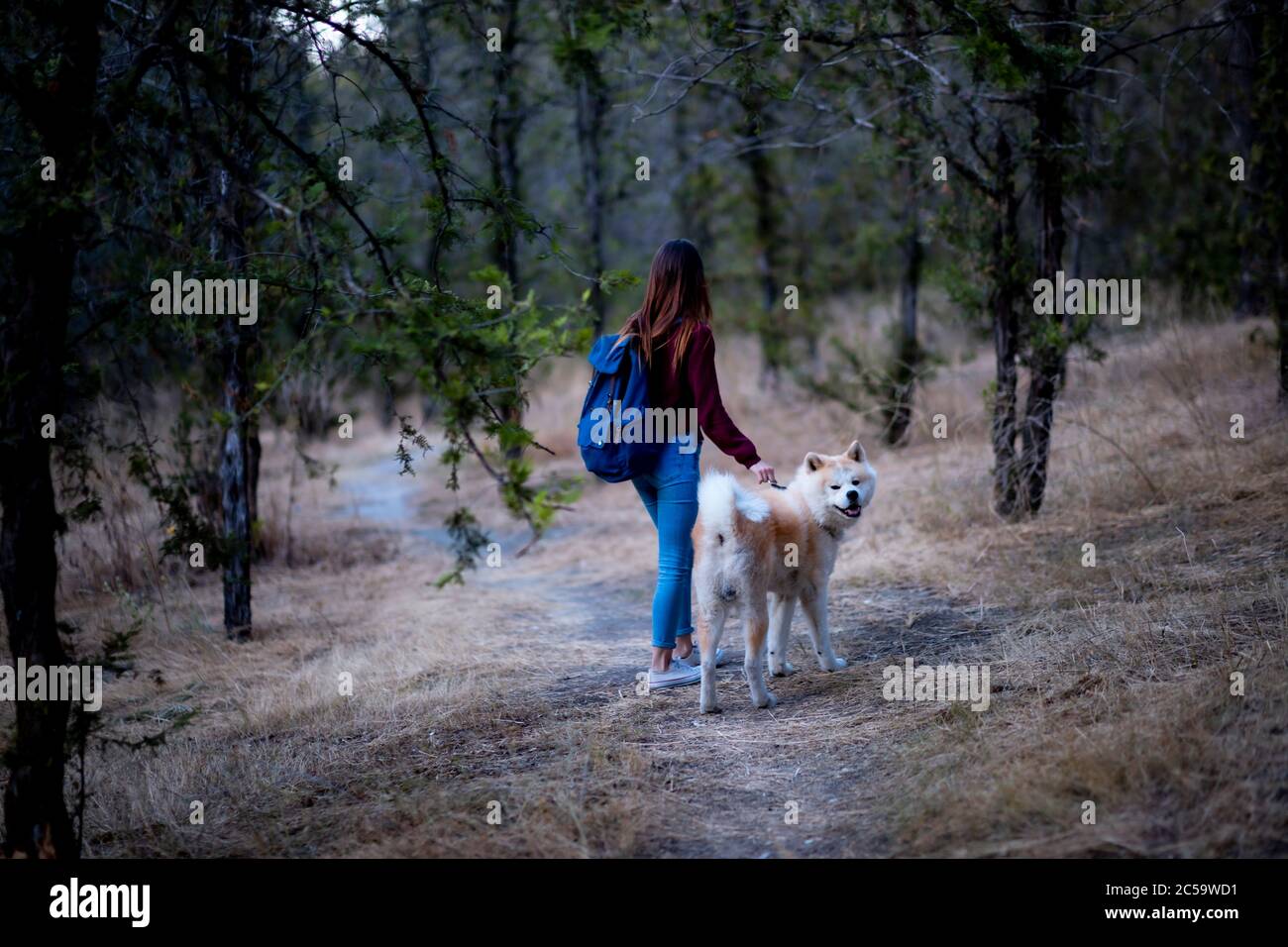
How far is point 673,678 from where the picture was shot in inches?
231

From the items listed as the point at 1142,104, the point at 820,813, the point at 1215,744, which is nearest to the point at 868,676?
the point at 820,813

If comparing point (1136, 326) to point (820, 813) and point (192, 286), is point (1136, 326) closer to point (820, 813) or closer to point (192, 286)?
point (820, 813)

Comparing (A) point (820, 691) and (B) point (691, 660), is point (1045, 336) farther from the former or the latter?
(B) point (691, 660)

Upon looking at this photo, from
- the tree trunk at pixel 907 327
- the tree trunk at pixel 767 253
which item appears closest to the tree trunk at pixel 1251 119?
the tree trunk at pixel 907 327

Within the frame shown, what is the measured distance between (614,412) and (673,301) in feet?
2.16

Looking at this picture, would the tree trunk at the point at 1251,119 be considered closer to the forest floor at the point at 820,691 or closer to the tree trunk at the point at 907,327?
the forest floor at the point at 820,691

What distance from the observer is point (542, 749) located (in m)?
5.08

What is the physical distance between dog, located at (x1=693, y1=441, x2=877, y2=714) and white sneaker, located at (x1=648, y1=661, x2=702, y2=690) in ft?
1.38

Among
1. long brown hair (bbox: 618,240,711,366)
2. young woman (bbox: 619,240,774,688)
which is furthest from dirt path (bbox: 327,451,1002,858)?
long brown hair (bbox: 618,240,711,366)

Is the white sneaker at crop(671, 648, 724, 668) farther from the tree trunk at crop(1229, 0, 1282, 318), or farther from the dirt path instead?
the tree trunk at crop(1229, 0, 1282, 318)

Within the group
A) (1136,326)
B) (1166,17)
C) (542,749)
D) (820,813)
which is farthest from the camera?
(1166,17)

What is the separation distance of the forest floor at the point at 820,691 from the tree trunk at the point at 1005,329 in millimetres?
250

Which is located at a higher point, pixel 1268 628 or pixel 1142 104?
pixel 1142 104

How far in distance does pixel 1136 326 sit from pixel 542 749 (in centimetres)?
795
